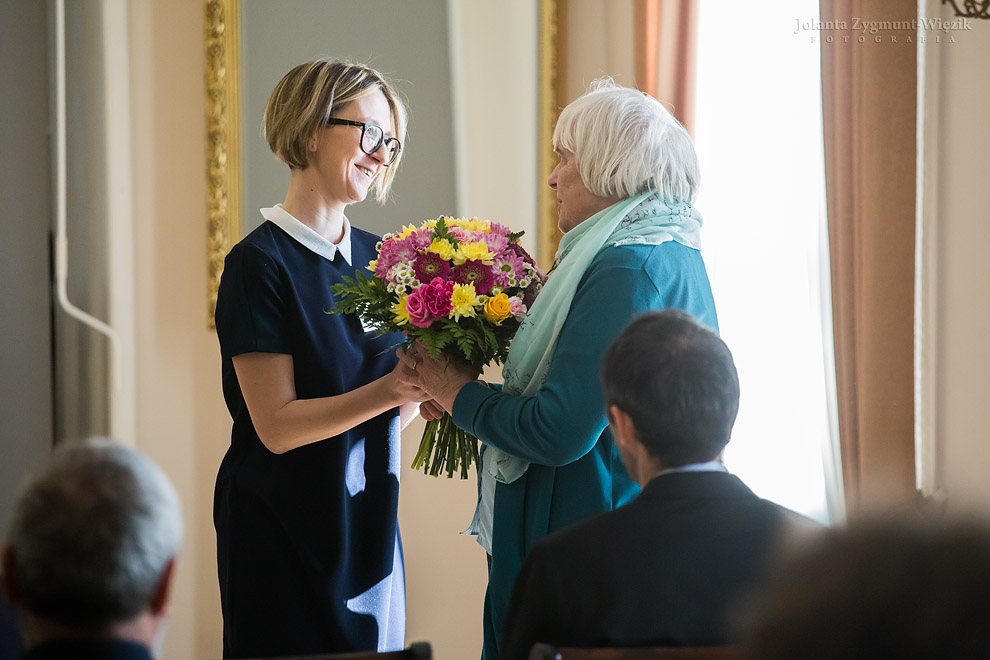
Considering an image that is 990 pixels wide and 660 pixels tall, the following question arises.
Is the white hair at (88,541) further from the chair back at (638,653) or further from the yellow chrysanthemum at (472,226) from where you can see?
the yellow chrysanthemum at (472,226)

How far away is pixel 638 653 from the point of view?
1.29 m

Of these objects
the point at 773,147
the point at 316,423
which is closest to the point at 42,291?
the point at 316,423

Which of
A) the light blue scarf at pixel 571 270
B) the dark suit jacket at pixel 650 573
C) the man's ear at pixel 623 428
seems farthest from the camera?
the light blue scarf at pixel 571 270

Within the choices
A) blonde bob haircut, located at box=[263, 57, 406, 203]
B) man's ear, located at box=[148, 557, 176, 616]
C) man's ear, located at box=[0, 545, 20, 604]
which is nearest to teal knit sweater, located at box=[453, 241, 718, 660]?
blonde bob haircut, located at box=[263, 57, 406, 203]

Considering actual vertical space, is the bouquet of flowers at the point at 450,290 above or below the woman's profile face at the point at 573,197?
below

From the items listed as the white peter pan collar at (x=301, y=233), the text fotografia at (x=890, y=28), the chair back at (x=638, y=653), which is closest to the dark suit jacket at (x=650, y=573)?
the chair back at (x=638, y=653)

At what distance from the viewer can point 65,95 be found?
148 inches

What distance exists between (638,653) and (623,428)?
1.35 ft

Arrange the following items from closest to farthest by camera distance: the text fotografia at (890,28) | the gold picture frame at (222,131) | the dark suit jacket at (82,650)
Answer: the dark suit jacket at (82,650), the text fotografia at (890,28), the gold picture frame at (222,131)

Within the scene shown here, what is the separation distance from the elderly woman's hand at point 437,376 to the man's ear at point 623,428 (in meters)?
0.69

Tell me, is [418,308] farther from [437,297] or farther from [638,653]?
[638,653]

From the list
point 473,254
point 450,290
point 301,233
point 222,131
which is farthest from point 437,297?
point 222,131

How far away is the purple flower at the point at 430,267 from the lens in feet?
7.23

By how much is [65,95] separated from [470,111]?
1650 mm
